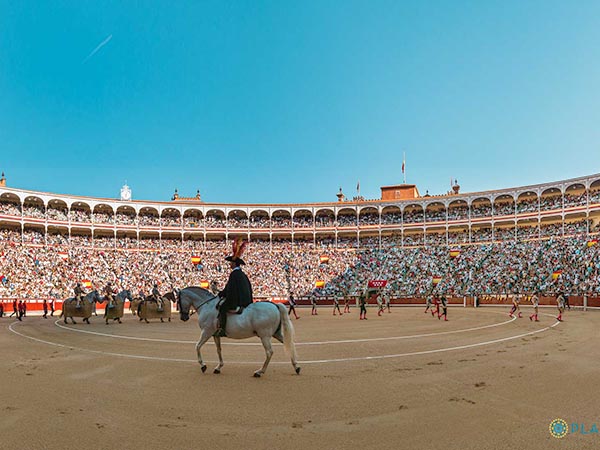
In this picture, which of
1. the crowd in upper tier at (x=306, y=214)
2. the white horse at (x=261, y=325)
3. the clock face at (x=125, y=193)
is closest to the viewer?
the white horse at (x=261, y=325)

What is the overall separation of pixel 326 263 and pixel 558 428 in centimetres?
5784

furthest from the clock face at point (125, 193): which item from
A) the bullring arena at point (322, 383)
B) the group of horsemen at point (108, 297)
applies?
the group of horsemen at point (108, 297)

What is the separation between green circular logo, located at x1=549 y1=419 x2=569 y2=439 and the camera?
17.1ft

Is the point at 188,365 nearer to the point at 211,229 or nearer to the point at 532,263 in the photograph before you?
the point at 532,263

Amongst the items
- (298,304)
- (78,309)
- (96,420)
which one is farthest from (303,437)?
(298,304)

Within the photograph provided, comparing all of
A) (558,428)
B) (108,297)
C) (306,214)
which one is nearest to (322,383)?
(558,428)

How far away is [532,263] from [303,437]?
5053cm

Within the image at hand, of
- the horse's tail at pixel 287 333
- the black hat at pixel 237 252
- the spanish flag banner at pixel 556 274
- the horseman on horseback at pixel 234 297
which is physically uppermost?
the black hat at pixel 237 252

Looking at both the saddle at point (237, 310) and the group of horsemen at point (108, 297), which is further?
the group of horsemen at point (108, 297)

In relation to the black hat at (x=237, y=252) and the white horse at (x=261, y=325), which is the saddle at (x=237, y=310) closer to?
the white horse at (x=261, y=325)

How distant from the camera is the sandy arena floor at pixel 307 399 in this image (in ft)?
16.6

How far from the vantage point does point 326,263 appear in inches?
2488

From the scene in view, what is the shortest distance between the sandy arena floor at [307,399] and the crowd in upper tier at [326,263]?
117ft

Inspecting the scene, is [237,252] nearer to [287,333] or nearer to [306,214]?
[287,333]
